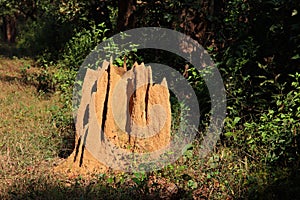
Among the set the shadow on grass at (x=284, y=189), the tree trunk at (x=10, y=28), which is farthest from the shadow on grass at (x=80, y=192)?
the tree trunk at (x=10, y=28)

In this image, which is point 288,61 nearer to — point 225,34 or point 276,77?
point 276,77

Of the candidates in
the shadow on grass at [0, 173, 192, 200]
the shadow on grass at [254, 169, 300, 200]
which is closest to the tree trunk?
the shadow on grass at [0, 173, 192, 200]

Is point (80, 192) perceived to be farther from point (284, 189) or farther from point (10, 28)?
point (10, 28)

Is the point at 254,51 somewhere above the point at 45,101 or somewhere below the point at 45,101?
above

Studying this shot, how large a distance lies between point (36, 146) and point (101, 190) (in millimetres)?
1964

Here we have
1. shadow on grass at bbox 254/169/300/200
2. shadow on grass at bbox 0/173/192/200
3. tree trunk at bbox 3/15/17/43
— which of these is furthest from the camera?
tree trunk at bbox 3/15/17/43

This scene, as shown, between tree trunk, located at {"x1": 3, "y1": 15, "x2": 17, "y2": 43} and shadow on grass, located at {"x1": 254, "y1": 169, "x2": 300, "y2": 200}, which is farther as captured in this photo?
tree trunk, located at {"x1": 3, "y1": 15, "x2": 17, "y2": 43}

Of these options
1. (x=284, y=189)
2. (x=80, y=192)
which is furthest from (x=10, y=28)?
(x=284, y=189)

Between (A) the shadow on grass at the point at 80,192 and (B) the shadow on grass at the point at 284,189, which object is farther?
(A) the shadow on grass at the point at 80,192

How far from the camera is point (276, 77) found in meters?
6.36

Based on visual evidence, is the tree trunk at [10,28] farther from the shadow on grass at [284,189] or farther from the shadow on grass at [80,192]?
the shadow on grass at [284,189]

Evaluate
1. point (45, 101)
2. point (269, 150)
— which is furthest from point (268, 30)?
point (45, 101)

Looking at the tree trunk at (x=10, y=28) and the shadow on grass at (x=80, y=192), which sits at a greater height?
the tree trunk at (x=10, y=28)

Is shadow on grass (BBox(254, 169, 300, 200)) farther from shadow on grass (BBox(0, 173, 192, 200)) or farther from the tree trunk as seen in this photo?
the tree trunk
